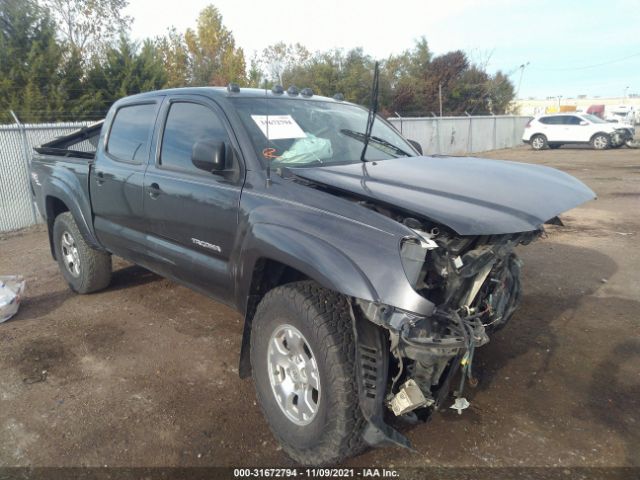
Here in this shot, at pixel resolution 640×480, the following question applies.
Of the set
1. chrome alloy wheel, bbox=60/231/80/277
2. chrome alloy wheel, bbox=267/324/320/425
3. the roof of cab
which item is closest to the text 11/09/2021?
chrome alloy wheel, bbox=267/324/320/425

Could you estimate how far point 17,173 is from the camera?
9078mm

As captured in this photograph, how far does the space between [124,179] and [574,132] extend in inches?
944

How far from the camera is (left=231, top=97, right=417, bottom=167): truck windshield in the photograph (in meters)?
3.24

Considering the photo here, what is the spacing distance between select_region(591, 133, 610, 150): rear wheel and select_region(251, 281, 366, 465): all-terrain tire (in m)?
24.5

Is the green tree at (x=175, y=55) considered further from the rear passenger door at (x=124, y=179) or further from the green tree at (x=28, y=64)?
the rear passenger door at (x=124, y=179)

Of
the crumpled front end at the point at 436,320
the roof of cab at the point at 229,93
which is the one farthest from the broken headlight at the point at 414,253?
the roof of cab at the point at 229,93

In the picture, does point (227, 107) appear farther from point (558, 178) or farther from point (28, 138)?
point (28, 138)

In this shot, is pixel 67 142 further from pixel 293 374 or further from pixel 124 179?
pixel 293 374

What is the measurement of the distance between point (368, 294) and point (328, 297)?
0.38 meters

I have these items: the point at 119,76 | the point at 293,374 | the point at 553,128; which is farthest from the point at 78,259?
the point at 553,128

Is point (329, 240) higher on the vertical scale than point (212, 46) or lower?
lower

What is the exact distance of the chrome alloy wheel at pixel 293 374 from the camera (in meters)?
2.61

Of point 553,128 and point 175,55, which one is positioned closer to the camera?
point 553,128

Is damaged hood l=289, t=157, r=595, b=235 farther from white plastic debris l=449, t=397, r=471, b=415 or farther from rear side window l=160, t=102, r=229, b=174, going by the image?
white plastic debris l=449, t=397, r=471, b=415
